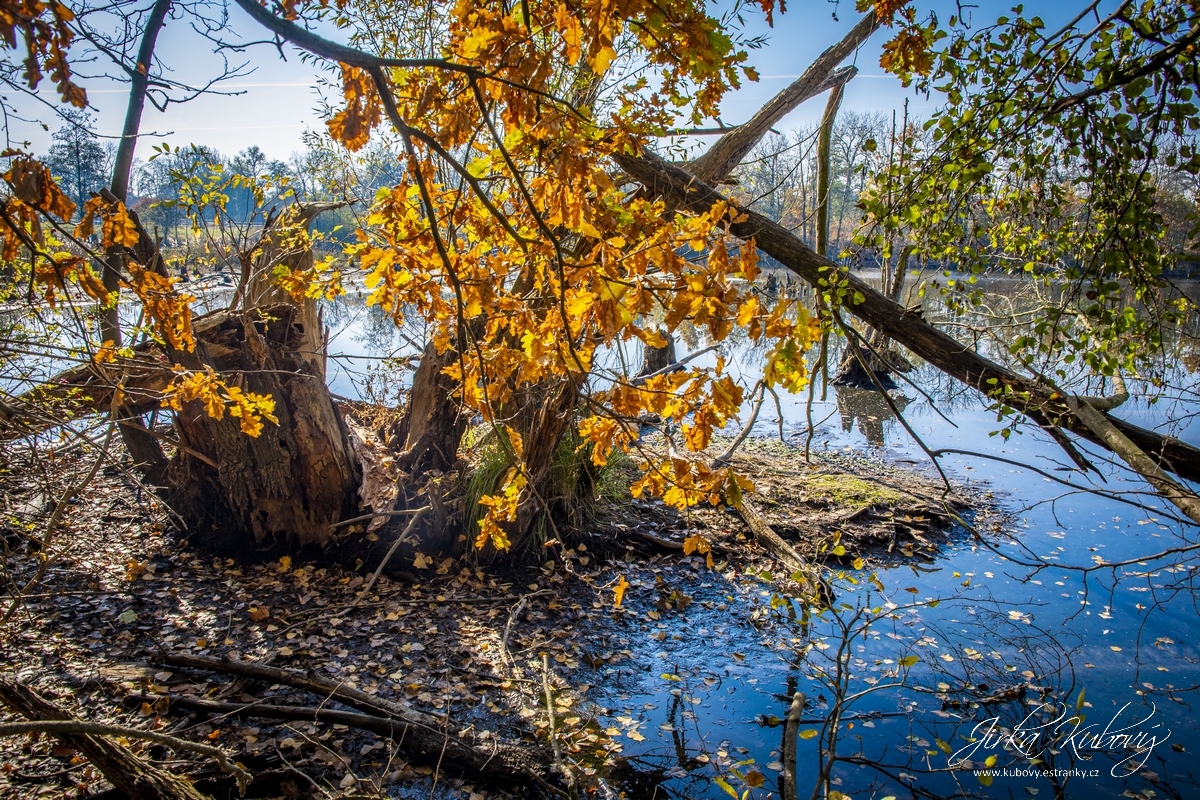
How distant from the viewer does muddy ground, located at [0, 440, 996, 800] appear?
3.03 metres

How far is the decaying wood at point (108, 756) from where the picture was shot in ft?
7.25

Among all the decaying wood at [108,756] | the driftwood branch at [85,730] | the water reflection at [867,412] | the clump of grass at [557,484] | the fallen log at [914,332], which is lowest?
the decaying wood at [108,756]

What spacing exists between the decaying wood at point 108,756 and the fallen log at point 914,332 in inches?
114

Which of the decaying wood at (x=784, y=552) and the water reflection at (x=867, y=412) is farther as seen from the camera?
the water reflection at (x=867, y=412)

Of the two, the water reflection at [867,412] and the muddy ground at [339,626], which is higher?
the water reflection at [867,412]

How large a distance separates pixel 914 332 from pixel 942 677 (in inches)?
79.4

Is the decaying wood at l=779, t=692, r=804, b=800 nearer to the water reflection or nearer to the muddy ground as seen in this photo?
the muddy ground

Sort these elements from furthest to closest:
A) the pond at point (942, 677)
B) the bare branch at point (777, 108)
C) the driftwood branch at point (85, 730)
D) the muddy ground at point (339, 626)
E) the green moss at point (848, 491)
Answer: the green moss at point (848, 491)
the bare branch at point (777, 108)
the pond at point (942, 677)
the muddy ground at point (339, 626)
the driftwood branch at point (85, 730)

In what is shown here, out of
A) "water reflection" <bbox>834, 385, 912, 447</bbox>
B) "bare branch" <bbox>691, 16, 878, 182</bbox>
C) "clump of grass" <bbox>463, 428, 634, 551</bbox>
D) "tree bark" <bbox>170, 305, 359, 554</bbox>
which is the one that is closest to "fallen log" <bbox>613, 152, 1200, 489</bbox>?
"bare branch" <bbox>691, 16, 878, 182</bbox>

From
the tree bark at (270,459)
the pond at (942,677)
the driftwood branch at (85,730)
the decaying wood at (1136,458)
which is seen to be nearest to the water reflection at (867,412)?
the pond at (942,677)

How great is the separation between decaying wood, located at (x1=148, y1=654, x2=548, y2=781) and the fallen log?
248cm

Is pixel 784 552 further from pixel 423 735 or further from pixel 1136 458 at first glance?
pixel 423 735

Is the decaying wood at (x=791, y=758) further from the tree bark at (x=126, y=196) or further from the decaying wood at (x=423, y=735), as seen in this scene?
the tree bark at (x=126, y=196)

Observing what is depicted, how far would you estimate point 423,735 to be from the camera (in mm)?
3131
